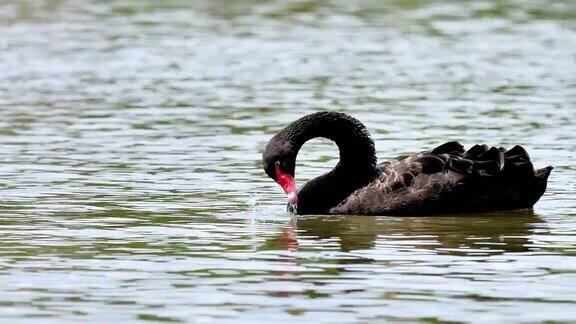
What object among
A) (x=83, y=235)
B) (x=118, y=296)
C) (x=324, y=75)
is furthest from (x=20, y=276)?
(x=324, y=75)

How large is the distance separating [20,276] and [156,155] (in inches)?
235

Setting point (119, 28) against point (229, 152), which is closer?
point (229, 152)

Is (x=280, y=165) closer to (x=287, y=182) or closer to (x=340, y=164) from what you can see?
(x=287, y=182)

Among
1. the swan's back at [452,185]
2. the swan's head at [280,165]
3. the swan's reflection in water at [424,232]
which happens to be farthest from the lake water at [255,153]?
the swan's head at [280,165]

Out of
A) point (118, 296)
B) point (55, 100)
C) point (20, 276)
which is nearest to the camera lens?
point (118, 296)

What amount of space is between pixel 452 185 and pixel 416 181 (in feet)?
0.85

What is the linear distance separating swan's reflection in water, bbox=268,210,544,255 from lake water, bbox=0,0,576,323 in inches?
1.2

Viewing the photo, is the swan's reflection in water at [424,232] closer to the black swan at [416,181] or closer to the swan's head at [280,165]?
the black swan at [416,181]

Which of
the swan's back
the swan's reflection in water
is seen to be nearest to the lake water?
the swan's reflection in water

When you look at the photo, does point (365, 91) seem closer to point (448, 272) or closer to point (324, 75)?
point (324, 75)

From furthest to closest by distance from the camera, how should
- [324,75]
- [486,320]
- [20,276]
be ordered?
[324,75] < [20,276] < [486,320]

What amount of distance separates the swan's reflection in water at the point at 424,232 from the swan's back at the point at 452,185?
89 mm

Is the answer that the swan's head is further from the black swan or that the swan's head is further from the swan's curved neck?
the swan's curved neck

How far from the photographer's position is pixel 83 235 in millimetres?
11477
